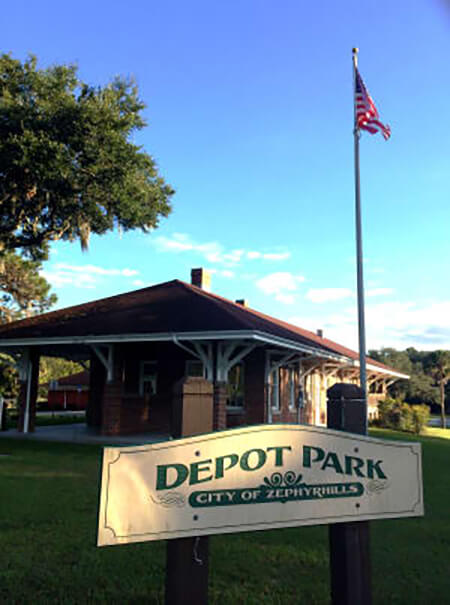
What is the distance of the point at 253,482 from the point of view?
320 cm

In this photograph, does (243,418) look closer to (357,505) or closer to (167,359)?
(167,359)

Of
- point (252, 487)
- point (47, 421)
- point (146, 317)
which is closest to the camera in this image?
point (252, 487)

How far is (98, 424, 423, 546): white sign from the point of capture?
289 cm

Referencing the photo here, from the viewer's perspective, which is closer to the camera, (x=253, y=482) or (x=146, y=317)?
(x=253, y=482)

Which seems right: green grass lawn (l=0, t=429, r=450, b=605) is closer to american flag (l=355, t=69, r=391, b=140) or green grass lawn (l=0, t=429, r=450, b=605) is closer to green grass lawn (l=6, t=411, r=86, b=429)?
american flag (l=355, t=69, r=391, b=140)

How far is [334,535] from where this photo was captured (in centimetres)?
350

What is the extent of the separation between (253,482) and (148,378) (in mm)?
15475

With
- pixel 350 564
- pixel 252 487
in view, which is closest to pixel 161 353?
pixel 350 564

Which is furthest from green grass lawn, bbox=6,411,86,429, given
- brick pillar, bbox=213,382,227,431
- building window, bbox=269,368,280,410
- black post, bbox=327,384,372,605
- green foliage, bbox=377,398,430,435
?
black post, bbox=327,384,372,605

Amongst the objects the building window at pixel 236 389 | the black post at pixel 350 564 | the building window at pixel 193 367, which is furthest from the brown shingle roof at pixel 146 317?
the black post at pixel 350 564

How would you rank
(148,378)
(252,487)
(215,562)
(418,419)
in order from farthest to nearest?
(418,419)
(148,378)
(215,562)
(252,487)

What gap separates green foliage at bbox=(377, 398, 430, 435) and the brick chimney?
42.5ft

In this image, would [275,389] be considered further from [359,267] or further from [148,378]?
[359,267]

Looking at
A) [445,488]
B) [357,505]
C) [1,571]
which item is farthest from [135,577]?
[445,488]
